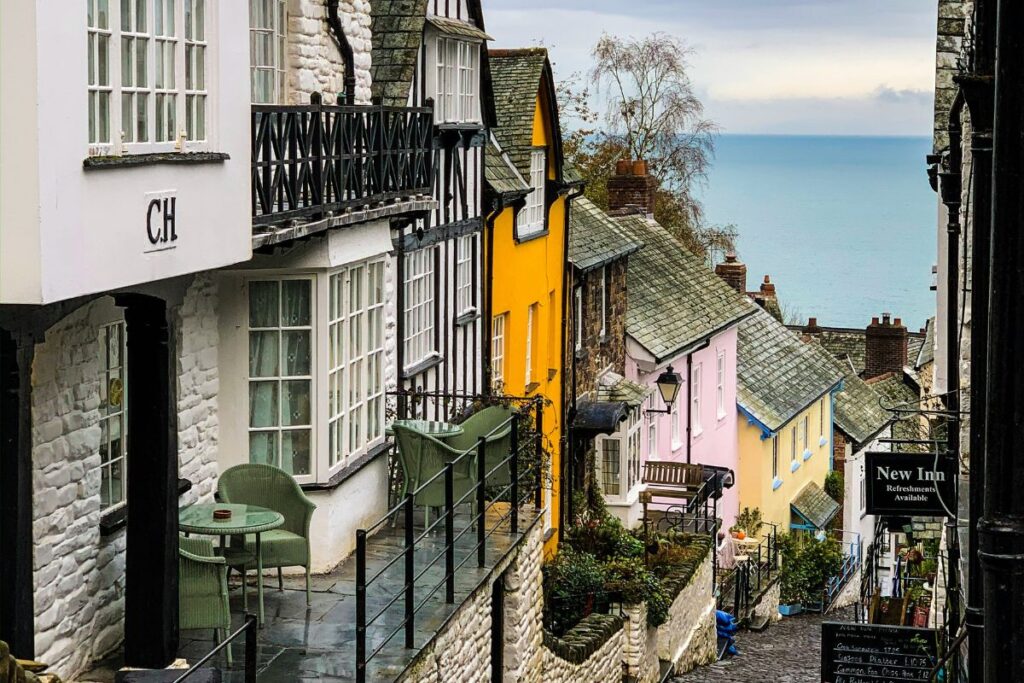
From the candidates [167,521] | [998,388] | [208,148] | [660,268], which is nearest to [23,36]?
[208,148]

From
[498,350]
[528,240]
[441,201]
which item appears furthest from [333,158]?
[528,240]

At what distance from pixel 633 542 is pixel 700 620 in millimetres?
2370

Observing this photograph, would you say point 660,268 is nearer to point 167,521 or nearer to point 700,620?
point 700,620

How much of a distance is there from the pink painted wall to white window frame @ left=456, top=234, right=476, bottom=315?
10179 millimetres

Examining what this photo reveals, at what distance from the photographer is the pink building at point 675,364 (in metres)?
29.1

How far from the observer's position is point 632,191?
36000mm

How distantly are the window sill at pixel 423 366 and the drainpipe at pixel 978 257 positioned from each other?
8104 millimetres

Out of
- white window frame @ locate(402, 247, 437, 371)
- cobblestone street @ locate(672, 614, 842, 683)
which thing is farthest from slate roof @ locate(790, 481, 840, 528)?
white window frame @ locate(402, 247, 437, 371)

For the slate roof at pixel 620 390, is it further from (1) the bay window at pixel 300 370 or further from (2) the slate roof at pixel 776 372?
(1) the bay window at pixel 300 370

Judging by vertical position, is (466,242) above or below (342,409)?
above

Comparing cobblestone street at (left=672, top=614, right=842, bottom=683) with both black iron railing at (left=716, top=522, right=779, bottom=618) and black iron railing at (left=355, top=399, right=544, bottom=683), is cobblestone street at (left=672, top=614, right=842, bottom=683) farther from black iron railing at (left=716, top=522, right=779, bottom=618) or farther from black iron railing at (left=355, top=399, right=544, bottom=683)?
black iron railing at (left=355, top=399, right=544, bottom=683)

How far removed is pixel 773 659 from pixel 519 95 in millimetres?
10242

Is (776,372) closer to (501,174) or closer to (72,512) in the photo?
(501,174)

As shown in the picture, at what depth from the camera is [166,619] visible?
1031cm
